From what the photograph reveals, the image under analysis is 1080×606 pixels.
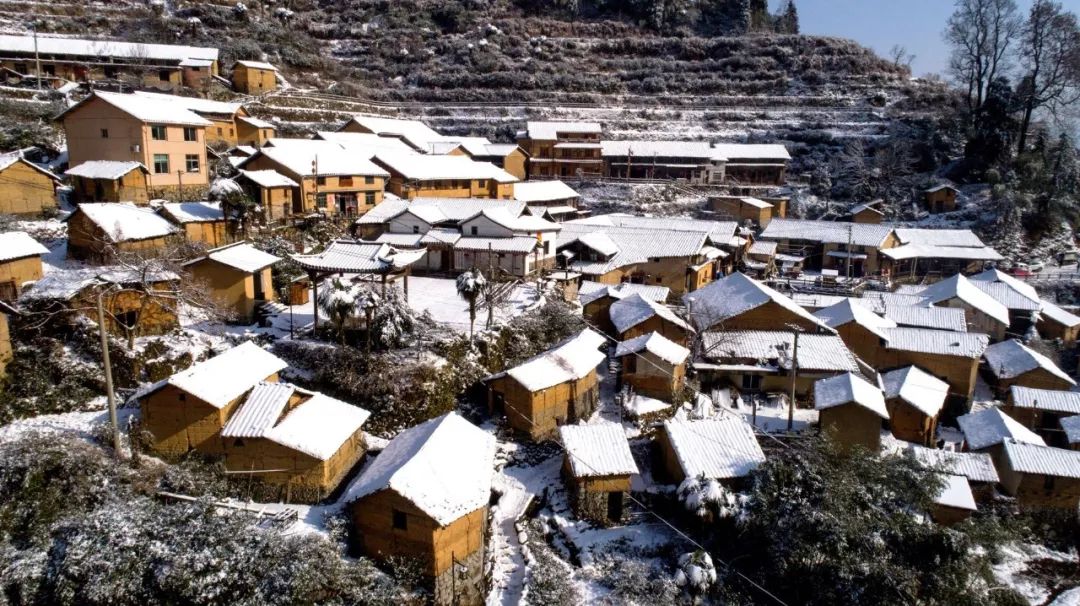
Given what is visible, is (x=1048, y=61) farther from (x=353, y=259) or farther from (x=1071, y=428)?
(x=353, y=259)

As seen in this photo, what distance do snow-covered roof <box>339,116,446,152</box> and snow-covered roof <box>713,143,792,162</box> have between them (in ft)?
77.6

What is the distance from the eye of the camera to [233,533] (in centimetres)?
1272

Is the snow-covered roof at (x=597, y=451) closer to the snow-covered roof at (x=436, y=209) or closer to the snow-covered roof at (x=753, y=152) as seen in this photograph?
the snow-covered roof at (x=436, y=209)

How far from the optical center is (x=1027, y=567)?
55.6 ft

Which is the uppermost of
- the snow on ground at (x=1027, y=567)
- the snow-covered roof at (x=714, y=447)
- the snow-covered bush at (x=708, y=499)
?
the snow-covered roof at (x=714, y=447)

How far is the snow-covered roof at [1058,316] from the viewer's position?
1249 inches

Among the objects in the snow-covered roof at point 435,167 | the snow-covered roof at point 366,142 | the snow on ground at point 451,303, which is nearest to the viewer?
the snow on ground at point 451,303

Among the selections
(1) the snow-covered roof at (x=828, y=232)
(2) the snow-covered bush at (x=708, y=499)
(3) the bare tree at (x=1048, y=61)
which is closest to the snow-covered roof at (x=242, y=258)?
(2) the snow-covered bush at (x=708, y=499)

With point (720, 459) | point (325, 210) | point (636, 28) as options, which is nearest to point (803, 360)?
point (720, 459)

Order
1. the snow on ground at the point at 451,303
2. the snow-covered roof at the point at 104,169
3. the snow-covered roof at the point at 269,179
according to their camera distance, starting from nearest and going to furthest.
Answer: the snow on ground at the point at 451,303, the snow-covered roof at the point at 104,169, the snow-covered roof at the point at 269,179

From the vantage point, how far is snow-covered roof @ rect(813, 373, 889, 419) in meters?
20.2

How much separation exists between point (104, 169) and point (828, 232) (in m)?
39.7

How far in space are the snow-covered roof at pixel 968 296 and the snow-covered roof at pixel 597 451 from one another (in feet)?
70.8

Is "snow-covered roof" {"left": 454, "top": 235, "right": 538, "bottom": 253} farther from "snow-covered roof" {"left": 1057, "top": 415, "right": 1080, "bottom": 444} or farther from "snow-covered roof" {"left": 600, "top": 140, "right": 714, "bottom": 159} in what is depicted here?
"snow-covered roof" {"left": 600, "top": 140, "right": 714, "bottom": 159}
